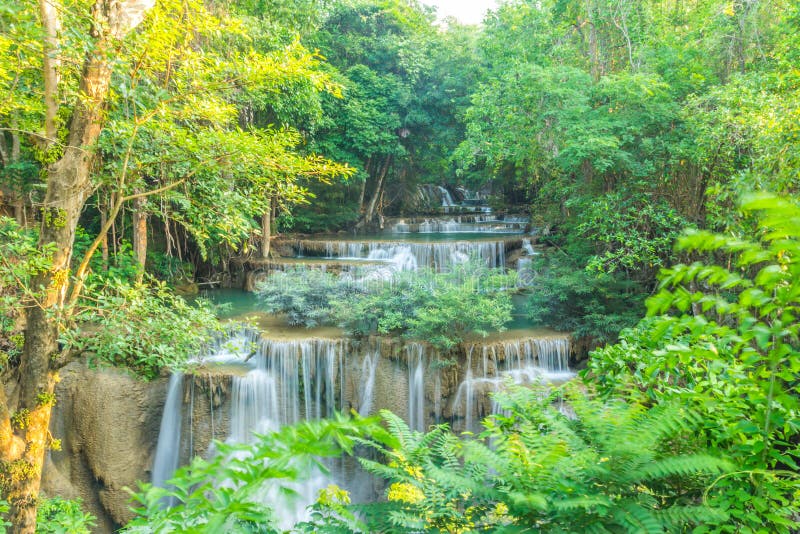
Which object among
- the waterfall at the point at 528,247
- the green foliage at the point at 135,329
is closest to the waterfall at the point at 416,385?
the green foliage at the point at 135,329

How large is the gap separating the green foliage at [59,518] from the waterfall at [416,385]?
5028 mm

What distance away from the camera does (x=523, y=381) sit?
867 cm

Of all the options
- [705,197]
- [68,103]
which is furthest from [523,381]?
[68,103]

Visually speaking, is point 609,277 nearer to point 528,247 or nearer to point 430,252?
point 528,247

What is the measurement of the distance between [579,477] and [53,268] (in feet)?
16.8

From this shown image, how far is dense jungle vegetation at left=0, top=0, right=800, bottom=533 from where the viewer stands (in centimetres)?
172

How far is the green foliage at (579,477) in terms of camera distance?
1704mm

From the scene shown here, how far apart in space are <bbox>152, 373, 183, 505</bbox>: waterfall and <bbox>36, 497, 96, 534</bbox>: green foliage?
2.06 metres

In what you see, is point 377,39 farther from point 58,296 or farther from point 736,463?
point 736,463

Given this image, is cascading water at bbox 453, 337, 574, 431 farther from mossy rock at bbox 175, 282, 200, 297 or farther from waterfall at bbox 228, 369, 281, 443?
mossy rock at bbox 175, 282, 200, 297

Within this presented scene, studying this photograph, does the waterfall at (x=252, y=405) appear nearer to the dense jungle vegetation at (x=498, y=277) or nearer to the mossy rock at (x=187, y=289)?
the dense jungle vegetation at (x=498, y=277)

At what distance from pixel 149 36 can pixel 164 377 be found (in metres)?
6.21

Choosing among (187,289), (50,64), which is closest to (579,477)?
(50,64)

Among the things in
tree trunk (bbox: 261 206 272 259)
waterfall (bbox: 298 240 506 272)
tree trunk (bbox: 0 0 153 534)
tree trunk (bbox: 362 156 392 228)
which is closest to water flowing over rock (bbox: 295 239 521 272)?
waterfall (bbox: 298 240 506 272)
